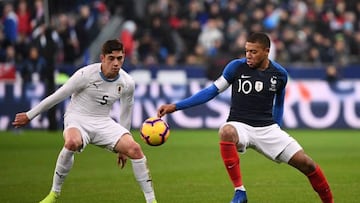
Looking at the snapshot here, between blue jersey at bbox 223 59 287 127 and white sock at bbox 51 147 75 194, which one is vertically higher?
blue jersey at bbox 223 59 287 127

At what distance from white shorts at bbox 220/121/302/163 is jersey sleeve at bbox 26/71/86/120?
72.6 inches

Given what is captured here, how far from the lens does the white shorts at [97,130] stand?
35.3ft

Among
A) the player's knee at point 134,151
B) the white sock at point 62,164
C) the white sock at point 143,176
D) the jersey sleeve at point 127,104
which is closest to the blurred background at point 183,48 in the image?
the jersey sleeve at point 127,104

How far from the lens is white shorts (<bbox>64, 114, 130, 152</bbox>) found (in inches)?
423

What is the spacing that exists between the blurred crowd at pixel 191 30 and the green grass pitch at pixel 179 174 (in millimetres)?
5387

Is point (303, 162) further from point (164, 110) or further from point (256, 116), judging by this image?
point (164, 110)

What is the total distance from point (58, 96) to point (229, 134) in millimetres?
1988

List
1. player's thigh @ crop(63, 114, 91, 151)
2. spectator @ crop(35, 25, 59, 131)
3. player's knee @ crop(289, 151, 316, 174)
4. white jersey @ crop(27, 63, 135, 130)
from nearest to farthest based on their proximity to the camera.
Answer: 1. player's knee @ crop(289, 151, 316, 174)
2. player's thigh @ crop(63, 114, 91, 151)
3. white jersey @ crop(27, 63, 135, 130)
4. spectator @ crop(35, 25, 59, 131)

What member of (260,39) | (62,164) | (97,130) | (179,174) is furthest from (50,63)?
(260,39)

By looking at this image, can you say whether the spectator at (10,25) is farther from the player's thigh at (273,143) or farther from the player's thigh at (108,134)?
the player's thigh at (273,143)

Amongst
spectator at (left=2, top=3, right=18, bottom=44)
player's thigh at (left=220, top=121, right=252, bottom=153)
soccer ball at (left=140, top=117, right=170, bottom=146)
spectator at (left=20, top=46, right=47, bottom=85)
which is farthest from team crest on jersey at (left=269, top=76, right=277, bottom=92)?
spectator at (left=2, top=3, right=18, bottom=44)

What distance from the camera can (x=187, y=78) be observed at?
25.5 meters

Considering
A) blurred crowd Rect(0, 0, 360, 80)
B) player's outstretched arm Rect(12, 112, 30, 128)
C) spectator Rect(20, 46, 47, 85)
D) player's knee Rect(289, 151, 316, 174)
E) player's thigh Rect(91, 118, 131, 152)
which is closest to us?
player's knee Rect(289, 151, 316, 174)

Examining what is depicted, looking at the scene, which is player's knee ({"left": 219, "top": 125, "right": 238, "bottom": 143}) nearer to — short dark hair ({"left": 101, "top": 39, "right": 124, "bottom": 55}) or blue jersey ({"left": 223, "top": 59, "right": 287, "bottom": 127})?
blue jersey ({"left": 223, "top": 59, "right": 287, "bottom": 127})
